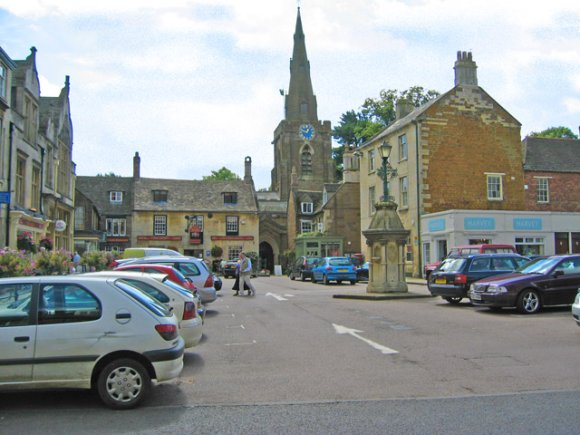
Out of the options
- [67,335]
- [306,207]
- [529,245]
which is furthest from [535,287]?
[306,207]

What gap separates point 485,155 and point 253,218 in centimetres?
2640

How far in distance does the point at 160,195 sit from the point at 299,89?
30.5 meters

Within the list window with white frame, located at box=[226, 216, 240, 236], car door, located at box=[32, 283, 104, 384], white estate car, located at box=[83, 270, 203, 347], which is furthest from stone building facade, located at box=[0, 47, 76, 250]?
window with white frame, located at box=[226, 216, 240, 236]

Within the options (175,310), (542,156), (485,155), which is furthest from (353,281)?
(175,310)

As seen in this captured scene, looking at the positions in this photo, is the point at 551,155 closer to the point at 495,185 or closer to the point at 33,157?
the point at 495,185

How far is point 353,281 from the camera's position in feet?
98.7

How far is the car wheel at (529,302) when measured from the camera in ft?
45.8

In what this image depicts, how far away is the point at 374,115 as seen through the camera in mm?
60719

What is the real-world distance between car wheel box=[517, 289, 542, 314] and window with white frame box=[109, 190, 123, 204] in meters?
47.7

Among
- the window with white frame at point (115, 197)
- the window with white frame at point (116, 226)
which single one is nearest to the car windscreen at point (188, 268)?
the window with white frame at point (116, 226)

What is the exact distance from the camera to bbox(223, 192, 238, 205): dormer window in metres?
57.1

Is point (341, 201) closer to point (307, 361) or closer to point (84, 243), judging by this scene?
point (84, 243)

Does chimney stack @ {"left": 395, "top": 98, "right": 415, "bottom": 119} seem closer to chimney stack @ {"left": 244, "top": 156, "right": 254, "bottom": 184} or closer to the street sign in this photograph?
chimney stack @ {"left": 244, "top": 156, "right": 254, "bottom": 184}

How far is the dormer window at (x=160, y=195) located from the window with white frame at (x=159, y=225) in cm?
196
